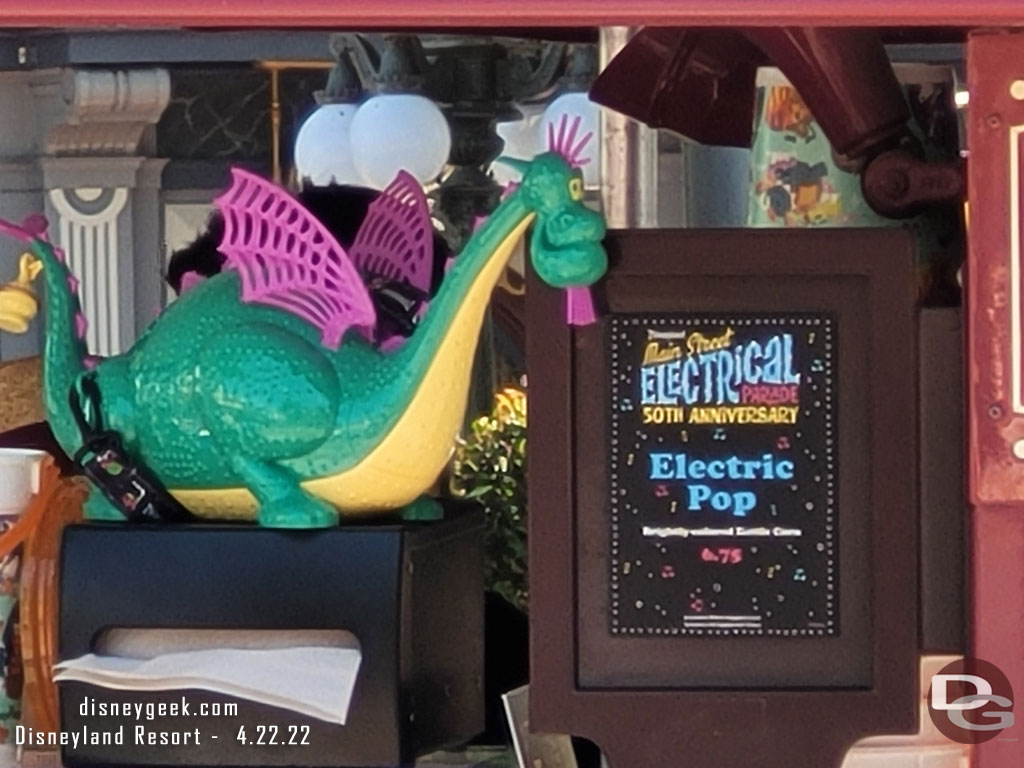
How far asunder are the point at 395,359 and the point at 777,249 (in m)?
0.35

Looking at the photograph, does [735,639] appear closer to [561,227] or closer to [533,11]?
[561,227]

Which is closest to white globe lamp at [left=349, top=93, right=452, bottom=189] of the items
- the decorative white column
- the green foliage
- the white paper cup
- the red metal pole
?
the green foliage

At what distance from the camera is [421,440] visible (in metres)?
1.72

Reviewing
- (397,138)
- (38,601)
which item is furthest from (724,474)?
(397,138)

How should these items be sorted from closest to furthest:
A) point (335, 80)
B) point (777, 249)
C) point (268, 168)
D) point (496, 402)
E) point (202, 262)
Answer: point (777, 249), point (202, 262), point (496, 402), point (335, 80), point (268, 168)

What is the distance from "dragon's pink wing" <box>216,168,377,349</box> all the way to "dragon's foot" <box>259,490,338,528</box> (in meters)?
0.14

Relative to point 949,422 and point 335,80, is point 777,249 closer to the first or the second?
point 949,422

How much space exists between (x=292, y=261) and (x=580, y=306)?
27cm

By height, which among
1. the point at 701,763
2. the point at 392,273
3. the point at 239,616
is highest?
the point at 392,273

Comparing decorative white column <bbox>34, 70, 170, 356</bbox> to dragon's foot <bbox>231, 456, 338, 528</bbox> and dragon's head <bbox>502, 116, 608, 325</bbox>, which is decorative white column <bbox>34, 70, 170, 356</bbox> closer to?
dragon's foot <bbox>231, 456, 338, 528</bbox>

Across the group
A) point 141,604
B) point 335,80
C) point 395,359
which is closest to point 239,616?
point 141,604

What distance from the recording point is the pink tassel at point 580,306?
1.63 meters

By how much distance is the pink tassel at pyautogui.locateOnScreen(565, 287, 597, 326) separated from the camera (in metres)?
1.63

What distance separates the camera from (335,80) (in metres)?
3.71
